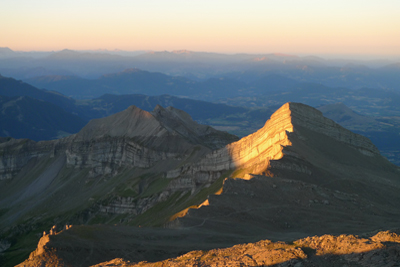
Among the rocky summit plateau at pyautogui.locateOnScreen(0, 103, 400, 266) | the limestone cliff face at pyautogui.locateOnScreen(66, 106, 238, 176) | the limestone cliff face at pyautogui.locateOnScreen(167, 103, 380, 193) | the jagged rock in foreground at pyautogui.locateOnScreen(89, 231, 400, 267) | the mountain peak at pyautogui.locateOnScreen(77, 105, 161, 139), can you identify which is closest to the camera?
the jagged rock in foreground at pyautogui.locateOnScreen(89, 231, 400, 267)

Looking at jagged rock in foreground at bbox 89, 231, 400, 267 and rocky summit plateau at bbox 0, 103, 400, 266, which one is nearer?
jagged rock in foreground at bbox 89, 231, 400, 267

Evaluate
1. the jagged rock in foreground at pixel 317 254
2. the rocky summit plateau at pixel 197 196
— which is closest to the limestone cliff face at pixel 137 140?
the rocky summit plateau at pixel 197 196

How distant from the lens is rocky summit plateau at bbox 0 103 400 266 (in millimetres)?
38156

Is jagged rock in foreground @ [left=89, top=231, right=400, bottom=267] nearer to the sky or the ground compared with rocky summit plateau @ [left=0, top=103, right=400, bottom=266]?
nearer to the sky

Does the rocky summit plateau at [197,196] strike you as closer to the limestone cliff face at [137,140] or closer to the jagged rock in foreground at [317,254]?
the jagged rock in foreground at [317,254]

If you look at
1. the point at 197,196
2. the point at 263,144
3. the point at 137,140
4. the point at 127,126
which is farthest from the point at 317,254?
the point at 127,126

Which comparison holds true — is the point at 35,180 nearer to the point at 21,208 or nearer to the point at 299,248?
the point at 21,208

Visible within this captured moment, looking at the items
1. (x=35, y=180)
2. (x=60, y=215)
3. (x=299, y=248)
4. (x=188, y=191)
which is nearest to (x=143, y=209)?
(x=188, y=191)

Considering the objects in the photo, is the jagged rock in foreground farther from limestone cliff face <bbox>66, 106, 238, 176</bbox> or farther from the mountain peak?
the mountain peak

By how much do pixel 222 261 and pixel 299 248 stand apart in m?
5.31

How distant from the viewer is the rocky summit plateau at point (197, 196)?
38156 millimetres

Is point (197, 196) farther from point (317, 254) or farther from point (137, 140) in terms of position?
point (317, 254)

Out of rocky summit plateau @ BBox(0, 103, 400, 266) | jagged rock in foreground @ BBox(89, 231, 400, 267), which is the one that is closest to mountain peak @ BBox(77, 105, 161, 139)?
rocky summit plateau @ BBox(0, 103, 400, 266)

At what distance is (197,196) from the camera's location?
274ft
